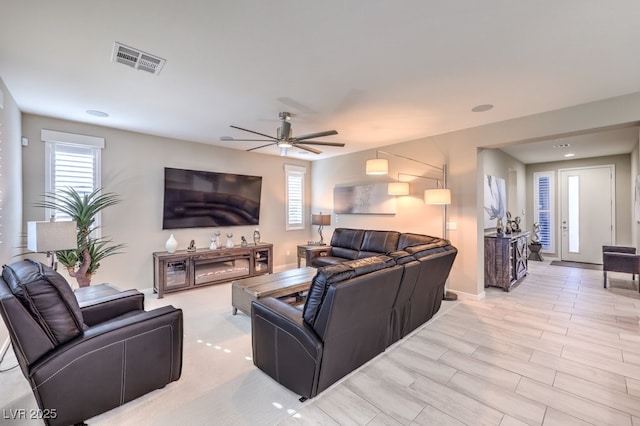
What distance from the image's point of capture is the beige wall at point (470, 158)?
10.9ft

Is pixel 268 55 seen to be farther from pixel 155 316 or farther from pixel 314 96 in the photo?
pixel 155 316

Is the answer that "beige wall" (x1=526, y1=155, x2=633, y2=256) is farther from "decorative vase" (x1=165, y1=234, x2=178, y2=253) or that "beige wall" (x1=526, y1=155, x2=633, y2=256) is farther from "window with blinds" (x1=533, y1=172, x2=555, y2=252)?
"decorative vase" (x1=165, y1=234, x2=178, y2=253)

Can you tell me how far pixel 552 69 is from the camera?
2.57 metres

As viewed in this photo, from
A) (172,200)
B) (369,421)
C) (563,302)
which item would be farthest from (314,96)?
(563,302)

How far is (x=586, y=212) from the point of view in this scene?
7152 millimetres

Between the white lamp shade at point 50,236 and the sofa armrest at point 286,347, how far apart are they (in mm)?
2155

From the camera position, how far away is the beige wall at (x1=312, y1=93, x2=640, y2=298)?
3.33 meters

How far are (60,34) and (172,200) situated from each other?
3.24m

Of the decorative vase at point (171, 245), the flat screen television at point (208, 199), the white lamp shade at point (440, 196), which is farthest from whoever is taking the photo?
the flat screen television at point (208, 199)

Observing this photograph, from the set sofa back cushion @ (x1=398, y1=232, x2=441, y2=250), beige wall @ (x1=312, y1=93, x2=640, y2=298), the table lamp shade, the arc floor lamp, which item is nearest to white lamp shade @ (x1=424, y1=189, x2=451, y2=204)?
the arc floor lamp

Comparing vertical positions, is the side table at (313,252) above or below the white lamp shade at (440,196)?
below

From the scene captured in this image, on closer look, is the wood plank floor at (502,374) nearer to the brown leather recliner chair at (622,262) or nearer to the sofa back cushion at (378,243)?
the brown leather recliner chair at (622,262)

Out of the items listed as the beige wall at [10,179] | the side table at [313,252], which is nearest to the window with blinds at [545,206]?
the side table at [313,252]

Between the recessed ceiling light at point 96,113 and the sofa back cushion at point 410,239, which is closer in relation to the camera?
the recessed ceiling light at point 96,113
